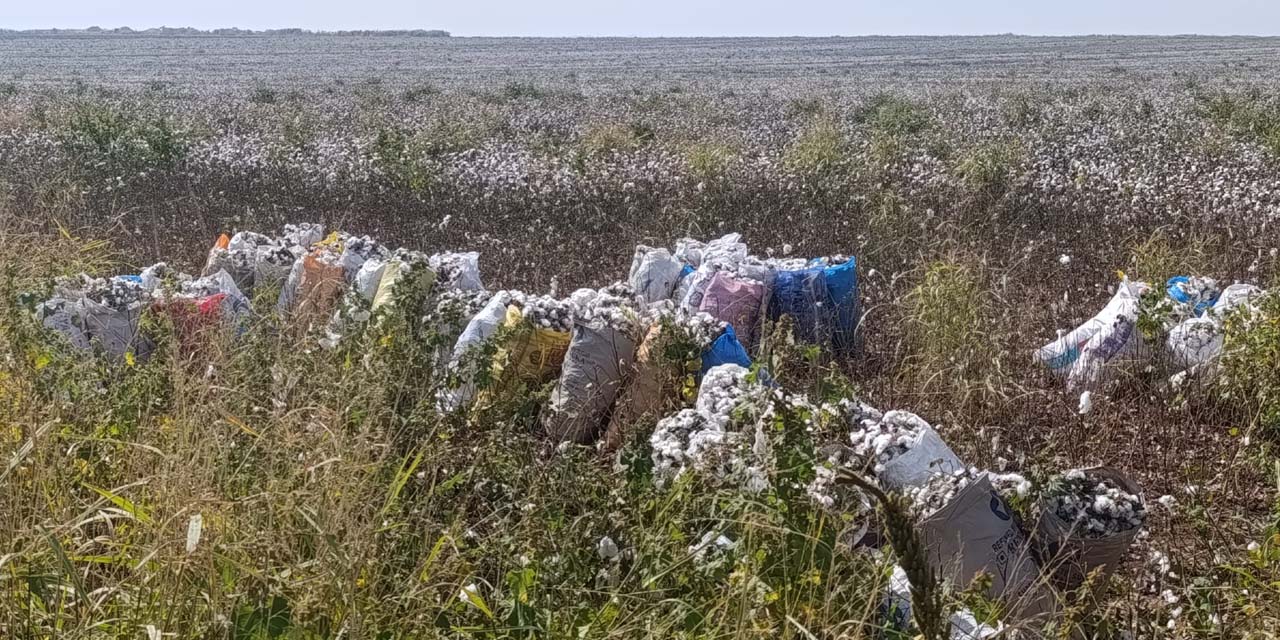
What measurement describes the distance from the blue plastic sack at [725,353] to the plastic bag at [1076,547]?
4.44 ft

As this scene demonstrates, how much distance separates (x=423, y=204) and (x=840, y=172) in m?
3.36

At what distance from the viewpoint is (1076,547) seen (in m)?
2.75

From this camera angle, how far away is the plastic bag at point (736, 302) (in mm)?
4586

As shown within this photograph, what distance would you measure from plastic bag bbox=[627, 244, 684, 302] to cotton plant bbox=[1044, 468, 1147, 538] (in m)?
2.40

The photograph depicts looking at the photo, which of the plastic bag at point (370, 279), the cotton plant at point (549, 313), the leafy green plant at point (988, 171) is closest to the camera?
the cotton plant at point (549, 313)

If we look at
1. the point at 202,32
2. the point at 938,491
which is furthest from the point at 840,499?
the point at 202,32

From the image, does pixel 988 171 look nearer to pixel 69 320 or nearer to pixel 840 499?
pixel 840 499

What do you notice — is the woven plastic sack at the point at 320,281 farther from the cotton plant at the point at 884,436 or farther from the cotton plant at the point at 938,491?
the cotton plant at the point at 938,491

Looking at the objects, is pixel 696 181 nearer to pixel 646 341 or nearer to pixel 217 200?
pixel 217 200

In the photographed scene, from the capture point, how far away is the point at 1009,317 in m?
4.83

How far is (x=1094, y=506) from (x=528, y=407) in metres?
1.69

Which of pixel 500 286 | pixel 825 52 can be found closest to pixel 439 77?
pixel 825 52

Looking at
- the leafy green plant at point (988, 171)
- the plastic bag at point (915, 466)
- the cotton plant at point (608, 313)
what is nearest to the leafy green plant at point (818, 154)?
the leafy green plant at point (988, 171)

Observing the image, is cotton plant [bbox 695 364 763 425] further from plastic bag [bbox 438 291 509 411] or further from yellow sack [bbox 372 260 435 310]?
yellow sack [bbox 372 260 435 310]
